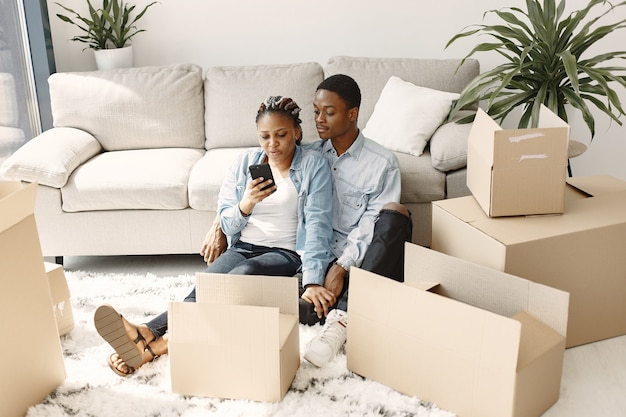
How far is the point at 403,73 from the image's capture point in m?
3.35

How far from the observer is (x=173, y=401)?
6.59 ft

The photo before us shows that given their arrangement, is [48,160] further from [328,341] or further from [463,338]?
[463,338]

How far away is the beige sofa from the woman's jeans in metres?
0.48

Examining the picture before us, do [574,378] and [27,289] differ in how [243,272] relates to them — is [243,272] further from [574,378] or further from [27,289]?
[574,378]

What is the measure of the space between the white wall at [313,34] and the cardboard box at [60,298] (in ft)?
5.90

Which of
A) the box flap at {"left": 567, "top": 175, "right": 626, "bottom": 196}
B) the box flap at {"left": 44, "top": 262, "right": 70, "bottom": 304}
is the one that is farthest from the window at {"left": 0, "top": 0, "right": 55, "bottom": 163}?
the box flap at {"left": 567, "top": 175, "right": 626, "bottom": 196}

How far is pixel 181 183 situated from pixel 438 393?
1.47 m

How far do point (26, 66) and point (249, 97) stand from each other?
1.30 m

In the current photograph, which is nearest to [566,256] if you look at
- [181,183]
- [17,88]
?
[181,183]

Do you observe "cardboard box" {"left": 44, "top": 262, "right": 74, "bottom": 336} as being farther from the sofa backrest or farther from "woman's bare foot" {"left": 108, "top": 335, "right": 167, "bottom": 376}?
the sofa backrest

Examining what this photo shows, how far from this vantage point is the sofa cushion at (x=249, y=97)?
3.34 meters

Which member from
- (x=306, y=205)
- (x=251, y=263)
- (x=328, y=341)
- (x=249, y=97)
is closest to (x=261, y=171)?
(x=306, y=205)

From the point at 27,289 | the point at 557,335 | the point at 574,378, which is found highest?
the point at 27,289

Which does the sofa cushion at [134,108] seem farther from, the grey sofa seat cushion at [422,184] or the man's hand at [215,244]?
the grey sofa seat cushion at [422,184]
